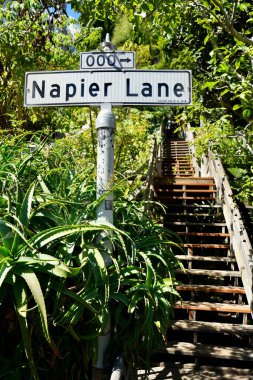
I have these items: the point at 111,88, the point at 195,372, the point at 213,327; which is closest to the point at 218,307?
the point at 213,327

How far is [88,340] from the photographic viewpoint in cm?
145

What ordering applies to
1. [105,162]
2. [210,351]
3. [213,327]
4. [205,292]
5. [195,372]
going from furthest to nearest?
[205,292], [213,327], [210,351], [195,372], [105,162]

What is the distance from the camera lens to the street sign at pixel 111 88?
1768mm

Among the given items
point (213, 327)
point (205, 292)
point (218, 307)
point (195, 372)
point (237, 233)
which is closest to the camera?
point (195, 372)

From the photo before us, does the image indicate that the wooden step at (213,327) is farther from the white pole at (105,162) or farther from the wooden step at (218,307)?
the white pole at (105,162)

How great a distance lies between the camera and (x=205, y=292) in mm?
5621

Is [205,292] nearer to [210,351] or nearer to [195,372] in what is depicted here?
[210,351]

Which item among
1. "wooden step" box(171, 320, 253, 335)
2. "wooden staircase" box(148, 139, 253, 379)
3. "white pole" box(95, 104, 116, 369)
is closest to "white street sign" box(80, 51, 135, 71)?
"white pole" box(95, 104, 116, 369)

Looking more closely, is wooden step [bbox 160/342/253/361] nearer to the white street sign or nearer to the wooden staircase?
the wooden staircase

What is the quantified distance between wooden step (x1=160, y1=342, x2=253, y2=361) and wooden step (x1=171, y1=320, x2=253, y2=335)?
191mm

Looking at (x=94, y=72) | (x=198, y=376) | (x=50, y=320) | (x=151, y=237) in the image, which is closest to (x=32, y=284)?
(x=50, y=320)

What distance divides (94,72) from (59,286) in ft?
3.43

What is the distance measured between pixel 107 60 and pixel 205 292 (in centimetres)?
463

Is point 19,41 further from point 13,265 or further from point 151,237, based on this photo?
point 13,265
